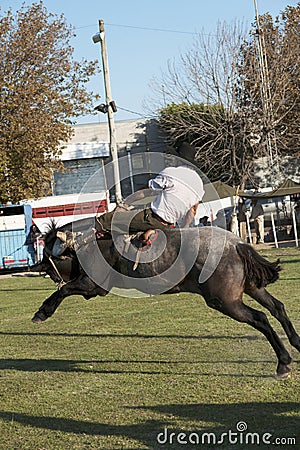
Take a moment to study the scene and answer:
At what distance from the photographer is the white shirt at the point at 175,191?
8.44 meters

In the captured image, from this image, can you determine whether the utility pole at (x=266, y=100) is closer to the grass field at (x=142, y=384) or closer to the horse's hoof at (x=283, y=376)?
the grass field at (x=142, y=384)

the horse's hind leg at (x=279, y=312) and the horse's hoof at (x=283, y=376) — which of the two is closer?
the horse's hoof at (x=283, y=376)

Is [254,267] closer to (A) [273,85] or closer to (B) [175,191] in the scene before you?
(B) [175,191]

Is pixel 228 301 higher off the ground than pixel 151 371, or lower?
higher

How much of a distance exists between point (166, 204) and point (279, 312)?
1941mm

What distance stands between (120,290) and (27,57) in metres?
26.0

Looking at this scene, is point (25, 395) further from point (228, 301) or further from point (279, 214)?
point (279, 214)

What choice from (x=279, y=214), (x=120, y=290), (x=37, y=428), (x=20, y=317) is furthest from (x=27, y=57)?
(x=37, y=428)

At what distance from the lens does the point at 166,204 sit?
855 centimetres

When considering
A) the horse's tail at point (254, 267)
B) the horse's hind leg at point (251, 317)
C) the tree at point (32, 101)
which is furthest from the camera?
the tree at point (32, 101)

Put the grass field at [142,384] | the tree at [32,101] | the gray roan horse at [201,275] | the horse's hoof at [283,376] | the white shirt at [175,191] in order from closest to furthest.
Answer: the grass field at [142,384], the horse's hoof at [283,376], the gray roan horse at [201,275], the white shirt at [175,191], the tree at [32,101]

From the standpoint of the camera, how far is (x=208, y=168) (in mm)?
36781

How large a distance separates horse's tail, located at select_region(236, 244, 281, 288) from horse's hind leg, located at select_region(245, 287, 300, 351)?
0.20 m

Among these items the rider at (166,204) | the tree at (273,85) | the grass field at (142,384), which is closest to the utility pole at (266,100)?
the tree at (273,85)
